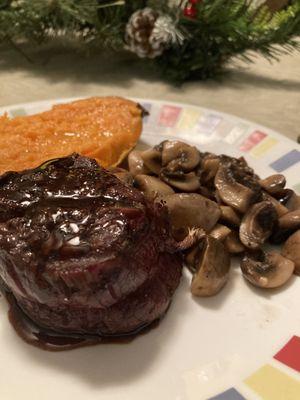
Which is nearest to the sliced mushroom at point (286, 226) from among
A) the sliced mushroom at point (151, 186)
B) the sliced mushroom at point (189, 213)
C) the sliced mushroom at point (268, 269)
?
the sliced mushroom at point (268, 269)

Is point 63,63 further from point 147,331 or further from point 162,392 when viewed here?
point 162,392

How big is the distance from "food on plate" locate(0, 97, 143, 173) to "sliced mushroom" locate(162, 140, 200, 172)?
1.03 ft

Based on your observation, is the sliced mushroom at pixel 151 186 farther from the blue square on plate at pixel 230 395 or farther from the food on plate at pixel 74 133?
the blue square on plate at pixel 230 395

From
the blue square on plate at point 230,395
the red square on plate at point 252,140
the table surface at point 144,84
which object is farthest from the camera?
the table surface at point 144,84

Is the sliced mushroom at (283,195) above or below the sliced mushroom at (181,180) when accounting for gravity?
above

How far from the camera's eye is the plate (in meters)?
1.64

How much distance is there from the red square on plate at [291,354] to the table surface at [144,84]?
1941 millimetres

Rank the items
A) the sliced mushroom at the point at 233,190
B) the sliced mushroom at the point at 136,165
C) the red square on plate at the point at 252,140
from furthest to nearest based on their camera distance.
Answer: the red square on plate at the point at 252,140 → the sliced mushroom at the point at 136,165 → the sliced mushroom at the point at 233,190

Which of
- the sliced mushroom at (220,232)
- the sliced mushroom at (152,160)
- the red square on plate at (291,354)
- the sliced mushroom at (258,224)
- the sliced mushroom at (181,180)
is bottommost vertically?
the sliced mushroom at (152,160)

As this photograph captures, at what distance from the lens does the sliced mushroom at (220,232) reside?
6.87 ft

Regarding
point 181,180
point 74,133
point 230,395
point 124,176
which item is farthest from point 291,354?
point 74,133

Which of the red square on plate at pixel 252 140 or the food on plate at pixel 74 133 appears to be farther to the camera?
the red square on plate at pixel 252 140

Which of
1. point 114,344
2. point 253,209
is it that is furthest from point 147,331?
point 253,209

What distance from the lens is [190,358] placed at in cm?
176
